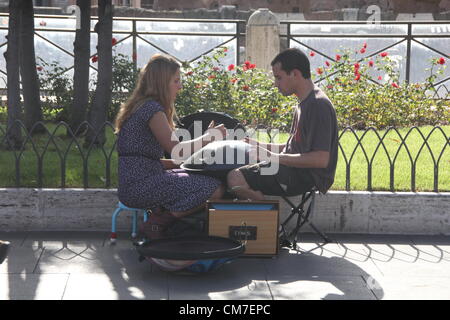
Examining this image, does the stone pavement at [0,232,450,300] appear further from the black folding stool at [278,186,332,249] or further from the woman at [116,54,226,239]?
the woman at [116,54,226,239]

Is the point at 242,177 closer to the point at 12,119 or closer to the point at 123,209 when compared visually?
the point at 123,209

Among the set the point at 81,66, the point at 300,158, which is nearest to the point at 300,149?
the point at 300,158

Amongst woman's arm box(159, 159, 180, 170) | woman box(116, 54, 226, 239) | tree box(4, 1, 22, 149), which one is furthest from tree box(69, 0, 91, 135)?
woman box(116, 54, 226, 239)

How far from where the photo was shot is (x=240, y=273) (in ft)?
16.1

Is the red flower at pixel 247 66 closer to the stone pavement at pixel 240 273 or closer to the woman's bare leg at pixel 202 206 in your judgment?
the stone pavement at pixel 240 273

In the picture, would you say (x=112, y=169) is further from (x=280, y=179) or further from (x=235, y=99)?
(x=235, y=99)

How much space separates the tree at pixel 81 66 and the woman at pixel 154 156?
3.44m

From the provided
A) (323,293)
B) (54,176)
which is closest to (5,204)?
(54,176)

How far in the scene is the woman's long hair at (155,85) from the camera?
5.15m

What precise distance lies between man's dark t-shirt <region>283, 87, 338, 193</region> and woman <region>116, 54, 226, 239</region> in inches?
25.3

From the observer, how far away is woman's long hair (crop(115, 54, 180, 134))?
203 inches

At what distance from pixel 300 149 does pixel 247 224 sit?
618mm

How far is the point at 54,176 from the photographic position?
6.54m

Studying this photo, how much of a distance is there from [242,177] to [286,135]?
3.42 metres
